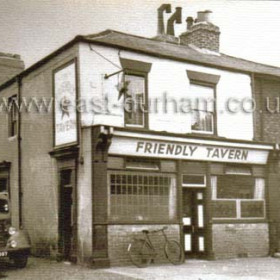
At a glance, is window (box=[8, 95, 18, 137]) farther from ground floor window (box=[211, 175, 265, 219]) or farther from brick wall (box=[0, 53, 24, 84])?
ground floor window (box=[211, 175, 265, 219])

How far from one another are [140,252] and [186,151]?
3252mm

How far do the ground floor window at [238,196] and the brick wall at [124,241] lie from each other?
89.6 inches

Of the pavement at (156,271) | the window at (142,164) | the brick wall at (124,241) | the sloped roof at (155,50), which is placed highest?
the sloped roof at (155,50)

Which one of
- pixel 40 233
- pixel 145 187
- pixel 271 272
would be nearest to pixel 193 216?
pixel 145 187

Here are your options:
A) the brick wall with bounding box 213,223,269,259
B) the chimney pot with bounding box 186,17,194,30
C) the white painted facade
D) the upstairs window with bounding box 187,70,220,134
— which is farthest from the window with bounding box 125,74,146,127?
the chimney pot with bounding box 186,17,194,30

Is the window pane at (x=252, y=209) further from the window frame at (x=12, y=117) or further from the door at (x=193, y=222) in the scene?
the window frame at (x=12, y=117)

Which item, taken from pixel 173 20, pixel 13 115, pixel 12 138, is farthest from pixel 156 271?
pixel 173 20

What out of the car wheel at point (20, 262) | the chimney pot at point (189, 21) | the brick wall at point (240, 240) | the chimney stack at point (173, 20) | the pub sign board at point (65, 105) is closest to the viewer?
the car wheel at point (20, 262)

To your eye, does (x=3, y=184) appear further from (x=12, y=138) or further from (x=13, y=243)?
(x=13, y=243)

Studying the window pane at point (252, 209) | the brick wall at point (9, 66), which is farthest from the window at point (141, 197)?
the brick wall at point (9, 66)

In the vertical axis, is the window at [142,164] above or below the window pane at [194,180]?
above

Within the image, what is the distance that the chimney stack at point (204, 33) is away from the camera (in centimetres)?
1791

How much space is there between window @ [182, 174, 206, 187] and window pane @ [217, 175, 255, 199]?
0.65 meters

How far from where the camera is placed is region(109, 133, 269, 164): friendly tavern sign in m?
13.1
